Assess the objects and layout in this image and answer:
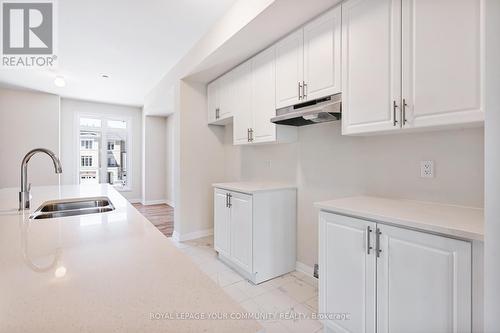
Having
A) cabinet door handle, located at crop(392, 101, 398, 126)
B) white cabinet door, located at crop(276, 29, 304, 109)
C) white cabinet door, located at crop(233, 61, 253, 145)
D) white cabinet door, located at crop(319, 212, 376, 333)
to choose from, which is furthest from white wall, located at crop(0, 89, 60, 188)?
cabinet door handle, located at crop(392, 101, 398, 126)

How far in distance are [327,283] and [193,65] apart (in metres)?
2.92

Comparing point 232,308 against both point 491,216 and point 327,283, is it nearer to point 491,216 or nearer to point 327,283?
point 491,216

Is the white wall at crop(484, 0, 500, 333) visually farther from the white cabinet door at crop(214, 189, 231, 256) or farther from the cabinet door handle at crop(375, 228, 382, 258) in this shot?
the white cabinet door at crop(214, 189, 231, 256)

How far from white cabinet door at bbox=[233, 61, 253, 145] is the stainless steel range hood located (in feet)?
1.94

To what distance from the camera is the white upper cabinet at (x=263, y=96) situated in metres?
2.46

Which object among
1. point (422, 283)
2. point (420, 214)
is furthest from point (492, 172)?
point (422, 283)

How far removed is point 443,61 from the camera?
50.6 inches

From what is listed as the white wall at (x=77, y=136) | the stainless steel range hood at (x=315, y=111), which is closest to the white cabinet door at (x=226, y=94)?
the stainless steel range hood at (x=315, y=111)

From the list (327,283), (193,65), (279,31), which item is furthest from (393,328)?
(193,65)

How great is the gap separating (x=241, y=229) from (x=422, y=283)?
161 centimetres

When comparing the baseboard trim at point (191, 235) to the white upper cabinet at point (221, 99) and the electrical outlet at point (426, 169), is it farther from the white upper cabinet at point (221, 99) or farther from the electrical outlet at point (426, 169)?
the electrical outlet at point (426, 169)

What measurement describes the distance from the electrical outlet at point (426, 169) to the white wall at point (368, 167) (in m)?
0.03

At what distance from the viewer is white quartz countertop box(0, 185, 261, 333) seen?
0.45 metres

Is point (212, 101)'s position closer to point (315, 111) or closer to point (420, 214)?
point (315, 111)
